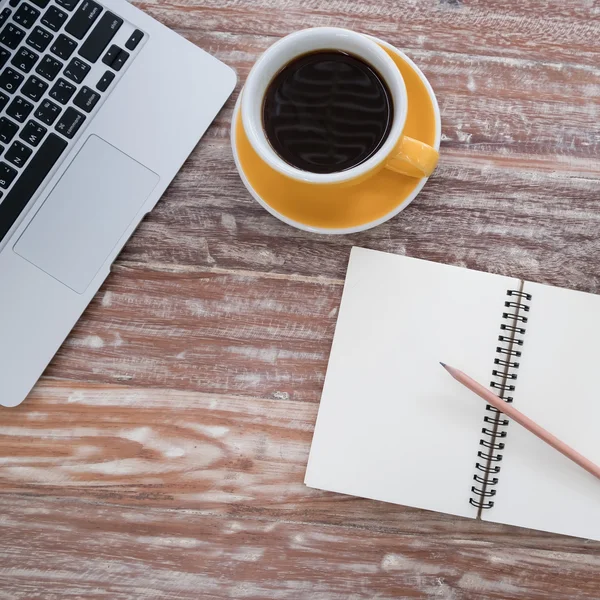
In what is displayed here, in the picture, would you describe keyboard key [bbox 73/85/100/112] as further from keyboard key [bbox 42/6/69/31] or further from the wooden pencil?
the wooden pencil

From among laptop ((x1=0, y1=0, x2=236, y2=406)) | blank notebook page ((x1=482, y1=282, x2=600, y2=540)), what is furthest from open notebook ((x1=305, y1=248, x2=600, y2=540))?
laptop ((x1=0, y1=0, x2=236, y2=406))

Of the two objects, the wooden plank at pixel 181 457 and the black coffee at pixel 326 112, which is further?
the wooden plank at pixel 181 457

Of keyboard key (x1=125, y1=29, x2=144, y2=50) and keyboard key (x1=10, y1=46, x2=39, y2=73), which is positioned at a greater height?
keyboard key (x1=10, y1=46, x2=39, y2=73)

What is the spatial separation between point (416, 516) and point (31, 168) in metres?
0.54

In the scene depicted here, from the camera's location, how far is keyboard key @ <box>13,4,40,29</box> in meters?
0.57

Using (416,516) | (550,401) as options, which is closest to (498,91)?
(550,401)

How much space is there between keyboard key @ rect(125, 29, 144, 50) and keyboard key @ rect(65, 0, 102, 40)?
37 millimetres

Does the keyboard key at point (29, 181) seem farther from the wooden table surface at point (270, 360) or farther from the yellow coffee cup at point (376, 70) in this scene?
the yellow coffee cup at point (376, 70)

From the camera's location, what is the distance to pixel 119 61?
59 centimetres


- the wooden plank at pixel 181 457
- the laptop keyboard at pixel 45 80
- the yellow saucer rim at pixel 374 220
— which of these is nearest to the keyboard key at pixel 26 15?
the laptop keyboard at pixel 45 80

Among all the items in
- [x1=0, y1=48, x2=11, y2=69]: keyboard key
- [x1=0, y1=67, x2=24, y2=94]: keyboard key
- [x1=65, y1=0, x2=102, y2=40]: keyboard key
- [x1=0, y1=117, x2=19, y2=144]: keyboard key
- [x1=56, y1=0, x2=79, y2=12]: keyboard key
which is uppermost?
[x1=56, y1=0, x2=79, y2=12]: keyboard key

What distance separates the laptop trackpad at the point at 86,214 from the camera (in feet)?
1.96

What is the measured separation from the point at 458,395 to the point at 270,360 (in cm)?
20

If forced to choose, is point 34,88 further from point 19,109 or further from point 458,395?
point 458,395
